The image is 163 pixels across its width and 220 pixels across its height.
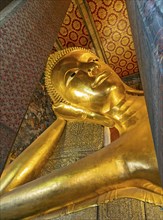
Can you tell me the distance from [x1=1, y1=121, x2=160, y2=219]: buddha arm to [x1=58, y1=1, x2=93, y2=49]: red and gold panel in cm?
240

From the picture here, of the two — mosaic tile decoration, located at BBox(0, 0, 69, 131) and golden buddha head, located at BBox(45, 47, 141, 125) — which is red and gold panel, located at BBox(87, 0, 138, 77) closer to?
golden buddha head, located at BBox(45, 47, 141, 125)

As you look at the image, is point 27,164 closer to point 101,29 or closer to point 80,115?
point 80,115

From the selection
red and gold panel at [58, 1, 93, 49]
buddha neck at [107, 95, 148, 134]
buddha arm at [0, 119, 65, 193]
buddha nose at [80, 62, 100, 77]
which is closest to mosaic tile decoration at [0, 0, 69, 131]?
buddha nose at [80, 62, 100, 77]

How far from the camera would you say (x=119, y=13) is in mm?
3566

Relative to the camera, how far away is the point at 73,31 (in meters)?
3.74

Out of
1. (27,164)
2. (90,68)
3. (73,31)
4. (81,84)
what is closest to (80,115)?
(81,84)

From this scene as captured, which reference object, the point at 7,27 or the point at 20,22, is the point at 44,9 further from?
the point at 7,27

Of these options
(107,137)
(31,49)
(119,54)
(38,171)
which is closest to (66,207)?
(38,171)

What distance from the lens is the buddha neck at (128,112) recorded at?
1.90 metres

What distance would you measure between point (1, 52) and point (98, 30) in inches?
114

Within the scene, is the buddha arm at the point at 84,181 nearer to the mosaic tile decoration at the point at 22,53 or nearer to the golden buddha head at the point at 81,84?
the golden buddha head at the point at 81,84

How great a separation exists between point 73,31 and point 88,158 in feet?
8.32

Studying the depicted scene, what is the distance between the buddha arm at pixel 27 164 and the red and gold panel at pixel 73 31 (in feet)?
6.32

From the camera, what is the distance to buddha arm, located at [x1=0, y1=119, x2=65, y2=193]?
1885mm
